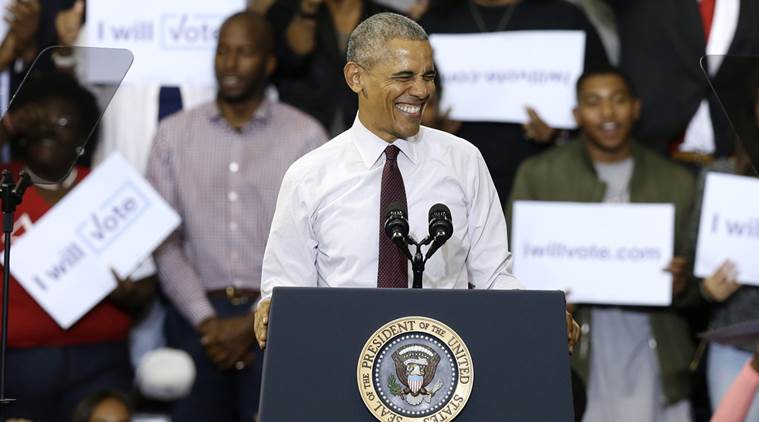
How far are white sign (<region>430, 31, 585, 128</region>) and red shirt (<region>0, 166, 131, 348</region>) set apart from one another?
1924mm

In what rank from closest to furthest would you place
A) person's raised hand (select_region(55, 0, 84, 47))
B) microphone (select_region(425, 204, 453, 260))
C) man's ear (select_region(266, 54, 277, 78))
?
1. microphone (select_region(425, 204, 453, 260))
2. man's ear (select_region(266, 54, 277, 78))
3. person's raised hand (select_region(55, 0, 84, 47))

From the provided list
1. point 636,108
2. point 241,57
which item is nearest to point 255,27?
point 241,57

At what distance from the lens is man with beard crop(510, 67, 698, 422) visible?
243 inches

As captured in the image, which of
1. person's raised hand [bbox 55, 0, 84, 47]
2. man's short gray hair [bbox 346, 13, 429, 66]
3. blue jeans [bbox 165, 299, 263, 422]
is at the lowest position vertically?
blue jeans [bbox 165, 299, 263, 422]

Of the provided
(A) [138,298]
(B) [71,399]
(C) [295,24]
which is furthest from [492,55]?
(B) [71,399]

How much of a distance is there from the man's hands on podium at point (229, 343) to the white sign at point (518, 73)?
1.48 m

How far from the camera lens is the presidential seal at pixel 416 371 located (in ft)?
10.6

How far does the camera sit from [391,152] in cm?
400

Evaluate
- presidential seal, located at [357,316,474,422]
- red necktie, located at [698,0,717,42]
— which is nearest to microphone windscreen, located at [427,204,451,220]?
presidential seal, located at [357,316,474,422]

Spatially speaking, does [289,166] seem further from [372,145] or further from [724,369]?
[724,369]

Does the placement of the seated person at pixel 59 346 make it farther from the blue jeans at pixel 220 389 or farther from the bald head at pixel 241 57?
the bald head at pixel 241 57

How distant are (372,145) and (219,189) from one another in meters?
2.46

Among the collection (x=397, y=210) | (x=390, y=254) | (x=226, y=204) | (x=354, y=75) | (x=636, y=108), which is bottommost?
(x=226, y=204)

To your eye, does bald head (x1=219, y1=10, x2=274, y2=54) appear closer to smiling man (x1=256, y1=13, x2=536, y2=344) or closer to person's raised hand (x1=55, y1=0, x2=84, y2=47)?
person's raised hand (x1=55, y1=0, x2=84, y2=47)
